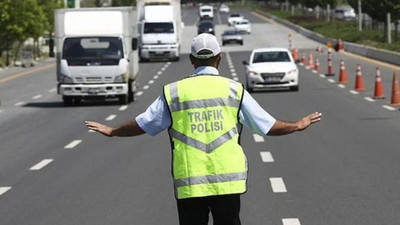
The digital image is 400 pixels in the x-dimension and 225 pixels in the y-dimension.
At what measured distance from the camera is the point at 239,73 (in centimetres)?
4403

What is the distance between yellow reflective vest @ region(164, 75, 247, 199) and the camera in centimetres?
570

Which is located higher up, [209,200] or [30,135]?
[209,200]

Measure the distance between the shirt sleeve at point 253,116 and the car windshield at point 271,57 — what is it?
90.3 feet

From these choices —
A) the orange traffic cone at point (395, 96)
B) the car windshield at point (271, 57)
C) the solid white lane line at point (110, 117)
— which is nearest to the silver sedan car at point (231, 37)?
the car windshield at point (271, 57)

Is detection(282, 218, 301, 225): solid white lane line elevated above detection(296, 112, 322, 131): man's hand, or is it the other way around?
detection(296, 112, 322, 131): man's hand

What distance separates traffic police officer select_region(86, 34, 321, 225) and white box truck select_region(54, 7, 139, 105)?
74.7 feet

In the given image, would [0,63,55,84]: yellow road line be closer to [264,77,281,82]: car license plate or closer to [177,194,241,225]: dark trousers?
[264,77,281,82]: car license plate

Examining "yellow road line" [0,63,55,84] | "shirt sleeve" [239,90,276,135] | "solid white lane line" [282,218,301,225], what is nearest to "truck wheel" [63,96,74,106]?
"yellow road line" [0,63,55,84]

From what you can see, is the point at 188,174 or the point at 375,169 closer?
the point at 188,174

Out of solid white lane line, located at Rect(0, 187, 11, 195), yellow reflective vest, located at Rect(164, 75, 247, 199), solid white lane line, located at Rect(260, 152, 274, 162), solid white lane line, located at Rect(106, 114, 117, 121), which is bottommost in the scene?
solid white lane line, located at Rect(106, 114, 117, 121)

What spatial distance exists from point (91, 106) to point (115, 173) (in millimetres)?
14945

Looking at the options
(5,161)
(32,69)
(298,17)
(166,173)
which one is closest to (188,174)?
(166,173)

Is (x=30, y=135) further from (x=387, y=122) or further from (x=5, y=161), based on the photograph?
(x=387, y=122)

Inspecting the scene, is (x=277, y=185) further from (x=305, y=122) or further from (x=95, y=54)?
(x=95, y=54)
